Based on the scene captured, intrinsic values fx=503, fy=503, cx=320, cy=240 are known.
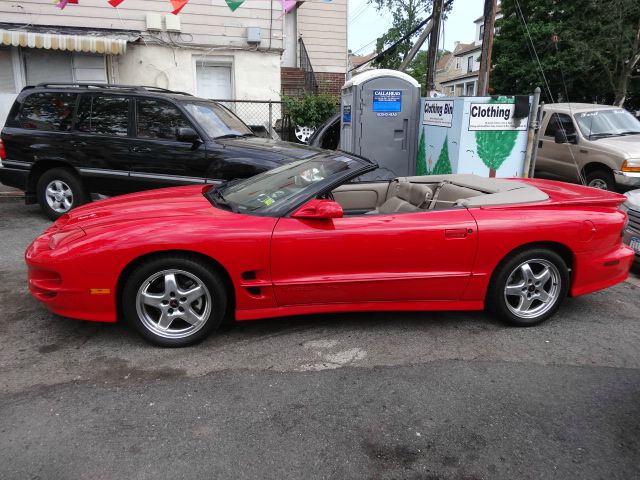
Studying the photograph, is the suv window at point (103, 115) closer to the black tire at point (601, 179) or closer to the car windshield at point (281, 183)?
the car windshield at point (281, 183)

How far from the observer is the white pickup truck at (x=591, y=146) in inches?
332

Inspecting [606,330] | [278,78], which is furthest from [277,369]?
[278,78]

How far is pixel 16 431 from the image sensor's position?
2582mm

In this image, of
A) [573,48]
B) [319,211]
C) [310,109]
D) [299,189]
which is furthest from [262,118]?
[573,48]

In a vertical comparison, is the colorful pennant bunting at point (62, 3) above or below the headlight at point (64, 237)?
above

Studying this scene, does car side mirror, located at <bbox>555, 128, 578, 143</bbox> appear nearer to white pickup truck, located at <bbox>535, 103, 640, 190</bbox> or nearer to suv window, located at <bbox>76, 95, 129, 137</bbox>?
white pickup truck, located at <bbox>535, 103, 640, 190</bbox>

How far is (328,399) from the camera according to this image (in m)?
2.89

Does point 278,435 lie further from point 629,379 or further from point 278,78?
point 278,78

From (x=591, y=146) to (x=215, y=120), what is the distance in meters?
6.65

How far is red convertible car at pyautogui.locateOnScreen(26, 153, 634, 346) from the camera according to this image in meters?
3.32

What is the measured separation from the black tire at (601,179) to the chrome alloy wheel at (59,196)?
8.52m

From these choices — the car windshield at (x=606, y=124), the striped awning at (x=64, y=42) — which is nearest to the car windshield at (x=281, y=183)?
the car windshield at (x=606, y=124)

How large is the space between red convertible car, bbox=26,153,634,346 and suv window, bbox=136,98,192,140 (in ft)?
9.61

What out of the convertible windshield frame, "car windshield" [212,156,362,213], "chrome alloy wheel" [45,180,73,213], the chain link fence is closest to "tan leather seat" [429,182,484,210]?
the convertible windshield frame
